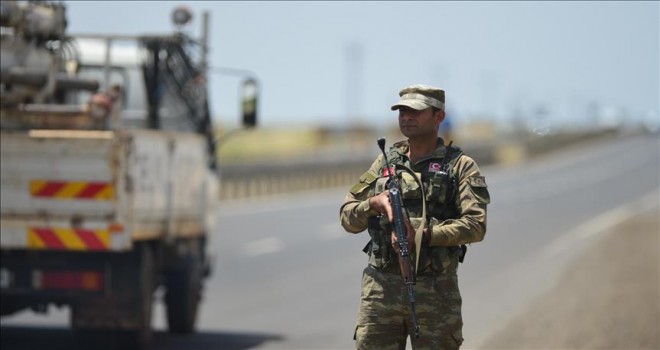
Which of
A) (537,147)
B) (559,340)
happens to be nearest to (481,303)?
(559,340)

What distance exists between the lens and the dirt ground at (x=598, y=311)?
1317cm

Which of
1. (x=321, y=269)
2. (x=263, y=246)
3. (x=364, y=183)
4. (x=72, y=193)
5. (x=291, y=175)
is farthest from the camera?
(x=291, y=175)

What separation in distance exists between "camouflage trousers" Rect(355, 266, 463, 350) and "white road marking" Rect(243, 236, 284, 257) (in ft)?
73.1

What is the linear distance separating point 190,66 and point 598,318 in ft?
14.7

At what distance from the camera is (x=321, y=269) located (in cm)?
2692

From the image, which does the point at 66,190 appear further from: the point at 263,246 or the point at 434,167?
the point at 263,246

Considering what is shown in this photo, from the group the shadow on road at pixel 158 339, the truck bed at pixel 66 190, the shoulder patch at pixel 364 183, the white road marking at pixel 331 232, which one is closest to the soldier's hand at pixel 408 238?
the shoulder patch at pixel 364 183

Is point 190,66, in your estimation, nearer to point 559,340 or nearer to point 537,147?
point 559,340

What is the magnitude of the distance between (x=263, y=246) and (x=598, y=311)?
1635 centimetres

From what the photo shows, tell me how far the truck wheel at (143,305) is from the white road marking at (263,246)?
16681 mm

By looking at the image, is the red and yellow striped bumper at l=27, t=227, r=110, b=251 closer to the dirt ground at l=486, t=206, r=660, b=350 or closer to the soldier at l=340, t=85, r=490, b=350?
the dirt ground at l=486, t=206, r=660, b=350

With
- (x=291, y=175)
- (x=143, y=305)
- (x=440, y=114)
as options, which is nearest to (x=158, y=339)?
(x=143, y=305)

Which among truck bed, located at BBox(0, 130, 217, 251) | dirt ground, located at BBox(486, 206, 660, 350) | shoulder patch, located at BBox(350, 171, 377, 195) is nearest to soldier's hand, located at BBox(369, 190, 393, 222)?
shoulder patch, located at BBox(350, 171, 377, 195)

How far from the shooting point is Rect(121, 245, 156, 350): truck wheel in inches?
483
